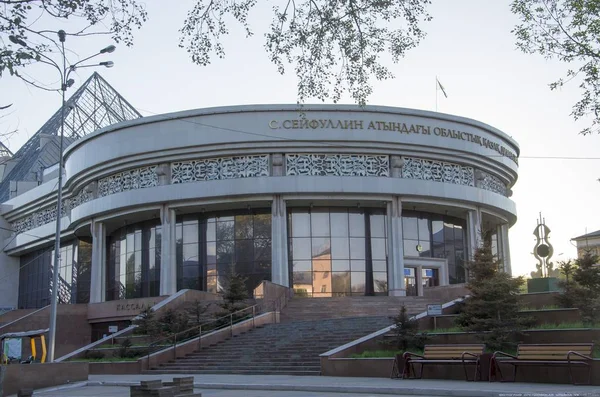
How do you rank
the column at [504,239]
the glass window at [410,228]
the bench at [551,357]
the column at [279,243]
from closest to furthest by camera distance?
the bench at [551,357] < the column at [279,243] < the glass window at [410,228] < the column at [504,239]

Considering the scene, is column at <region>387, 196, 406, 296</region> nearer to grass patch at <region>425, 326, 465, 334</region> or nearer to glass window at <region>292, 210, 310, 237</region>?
glass window at <region>292, 210, 310, 237</region>

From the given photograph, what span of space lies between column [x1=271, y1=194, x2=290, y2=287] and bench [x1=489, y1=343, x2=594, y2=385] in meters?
23.1

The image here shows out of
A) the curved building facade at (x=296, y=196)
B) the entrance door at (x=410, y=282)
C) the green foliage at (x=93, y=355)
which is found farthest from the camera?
the entrance door at (x=410, y=282)

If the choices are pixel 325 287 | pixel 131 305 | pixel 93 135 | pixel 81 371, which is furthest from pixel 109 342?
pixel 93 135

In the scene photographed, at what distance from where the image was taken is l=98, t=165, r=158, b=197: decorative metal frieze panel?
44594 millimetres

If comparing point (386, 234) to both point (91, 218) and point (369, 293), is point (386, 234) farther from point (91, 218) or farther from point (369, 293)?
point (91, 218)

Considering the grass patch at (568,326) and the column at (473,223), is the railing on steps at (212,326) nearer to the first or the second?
the grass patch at (568,326)

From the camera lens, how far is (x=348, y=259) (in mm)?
43875

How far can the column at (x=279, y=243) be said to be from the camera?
41.4 meters

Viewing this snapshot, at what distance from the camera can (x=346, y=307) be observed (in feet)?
123

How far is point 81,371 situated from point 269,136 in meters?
→ 21.0

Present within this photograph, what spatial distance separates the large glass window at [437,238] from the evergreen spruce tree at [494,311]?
22.0 m

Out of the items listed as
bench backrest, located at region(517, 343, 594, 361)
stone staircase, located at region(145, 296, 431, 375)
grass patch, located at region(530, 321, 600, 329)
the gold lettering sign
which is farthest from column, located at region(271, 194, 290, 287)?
bench backrest, located at region(517, 343, 594, 361)

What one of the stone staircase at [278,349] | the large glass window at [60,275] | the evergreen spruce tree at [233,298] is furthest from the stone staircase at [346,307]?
the large glass window at [60,275]
